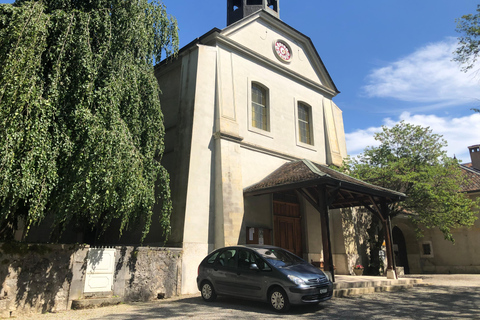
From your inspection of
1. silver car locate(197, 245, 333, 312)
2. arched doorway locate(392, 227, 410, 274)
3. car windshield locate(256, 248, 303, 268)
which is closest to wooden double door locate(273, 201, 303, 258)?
car windshield locate(256, 248, 303, 268)

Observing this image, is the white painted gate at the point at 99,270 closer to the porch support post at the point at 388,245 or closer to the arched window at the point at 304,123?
the porch support post at the point at 388,245

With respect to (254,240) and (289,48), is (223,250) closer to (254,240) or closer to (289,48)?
(254,240)

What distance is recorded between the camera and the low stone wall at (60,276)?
7.25 meters

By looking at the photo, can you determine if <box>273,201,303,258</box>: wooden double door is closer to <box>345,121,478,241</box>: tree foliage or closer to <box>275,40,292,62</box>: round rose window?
<box>345,121,478,241</box>: tree foliage

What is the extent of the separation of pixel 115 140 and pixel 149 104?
7.86ft

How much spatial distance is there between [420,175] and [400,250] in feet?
38.3

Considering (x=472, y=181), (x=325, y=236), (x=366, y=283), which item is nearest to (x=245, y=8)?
(x=325, y=236)

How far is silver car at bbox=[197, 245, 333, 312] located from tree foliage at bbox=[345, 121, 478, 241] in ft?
29.9

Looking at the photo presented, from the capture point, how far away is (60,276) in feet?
26.2

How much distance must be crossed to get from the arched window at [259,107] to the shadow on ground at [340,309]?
7.94 metres

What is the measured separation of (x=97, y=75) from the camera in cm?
811

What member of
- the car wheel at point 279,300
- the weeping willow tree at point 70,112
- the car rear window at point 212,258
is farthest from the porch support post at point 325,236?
the weeping willow tree at point 70,112

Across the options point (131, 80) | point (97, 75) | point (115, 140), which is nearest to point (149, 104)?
point (131, 80)

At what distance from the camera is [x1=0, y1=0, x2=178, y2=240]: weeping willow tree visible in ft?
21.8
